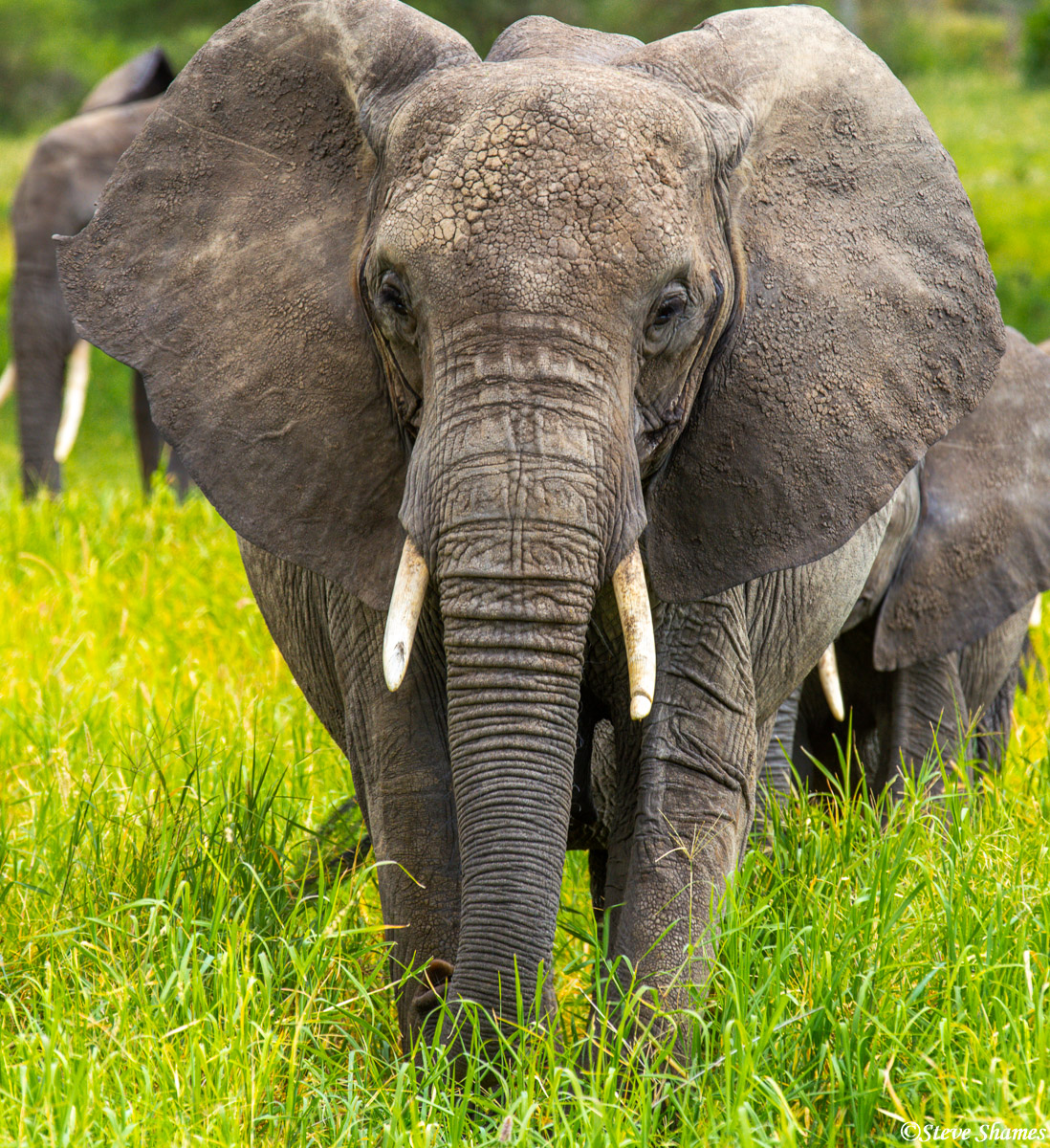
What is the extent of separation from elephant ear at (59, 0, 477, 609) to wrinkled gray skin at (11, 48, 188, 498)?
5.60 m

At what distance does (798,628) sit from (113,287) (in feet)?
5.08

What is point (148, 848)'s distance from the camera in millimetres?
3428

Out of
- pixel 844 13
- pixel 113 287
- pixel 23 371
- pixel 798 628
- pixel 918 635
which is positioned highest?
pixel 113 287

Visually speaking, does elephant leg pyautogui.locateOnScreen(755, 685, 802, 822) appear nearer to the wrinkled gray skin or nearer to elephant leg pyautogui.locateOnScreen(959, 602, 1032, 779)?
elephant leg pyautogui.locateOnScreen(959, 602, 1032, 779)

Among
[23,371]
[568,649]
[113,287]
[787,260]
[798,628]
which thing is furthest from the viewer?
[23,371]

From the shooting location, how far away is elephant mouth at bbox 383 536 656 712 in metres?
2.47

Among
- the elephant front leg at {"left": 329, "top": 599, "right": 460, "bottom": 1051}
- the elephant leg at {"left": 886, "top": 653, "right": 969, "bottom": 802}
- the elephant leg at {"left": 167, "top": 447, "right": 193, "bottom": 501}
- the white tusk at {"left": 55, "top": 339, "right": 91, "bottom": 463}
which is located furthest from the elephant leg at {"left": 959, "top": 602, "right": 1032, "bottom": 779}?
the white tusk at {"left": 55, "top": 339, "right": 91, "bottom": 463}

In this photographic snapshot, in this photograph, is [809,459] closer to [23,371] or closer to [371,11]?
[371,11]

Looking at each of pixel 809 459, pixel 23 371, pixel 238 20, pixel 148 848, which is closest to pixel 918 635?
pixel 809 459


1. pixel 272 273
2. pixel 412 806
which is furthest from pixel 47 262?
pixel 412 806

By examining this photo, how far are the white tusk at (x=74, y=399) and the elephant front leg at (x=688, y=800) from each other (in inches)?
221

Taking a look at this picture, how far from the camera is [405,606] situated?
8.23 ft

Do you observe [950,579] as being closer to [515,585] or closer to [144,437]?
[515,585]

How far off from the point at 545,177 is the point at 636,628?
2.35ft
